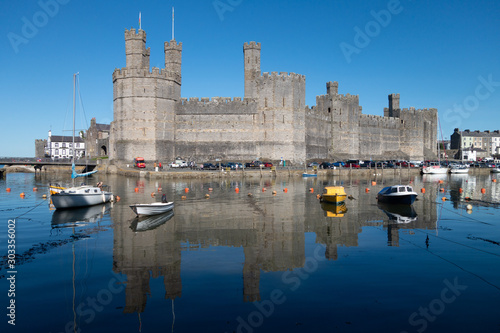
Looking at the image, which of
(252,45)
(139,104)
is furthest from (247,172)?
(252,45)

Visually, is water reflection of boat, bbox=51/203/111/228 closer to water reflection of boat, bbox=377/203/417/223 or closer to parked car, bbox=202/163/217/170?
water reflection of boat, bbox=377/203/417/223

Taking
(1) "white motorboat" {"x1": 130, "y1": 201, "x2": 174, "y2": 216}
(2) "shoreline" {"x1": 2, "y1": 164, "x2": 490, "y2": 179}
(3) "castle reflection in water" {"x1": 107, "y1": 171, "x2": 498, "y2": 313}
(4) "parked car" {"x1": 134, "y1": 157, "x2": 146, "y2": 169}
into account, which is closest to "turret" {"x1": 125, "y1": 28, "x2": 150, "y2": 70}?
(4) "parked car" {"x1": 134, "y1": 157, "x2": 146, "y2": 169}

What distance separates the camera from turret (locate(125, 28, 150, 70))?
198 feet

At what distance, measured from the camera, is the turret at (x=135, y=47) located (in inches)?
2379

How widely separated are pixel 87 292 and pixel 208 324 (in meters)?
4.06

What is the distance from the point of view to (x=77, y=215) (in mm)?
23719

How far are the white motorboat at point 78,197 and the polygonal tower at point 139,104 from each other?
114 ft

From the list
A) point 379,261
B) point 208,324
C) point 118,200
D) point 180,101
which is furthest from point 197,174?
point 208,324

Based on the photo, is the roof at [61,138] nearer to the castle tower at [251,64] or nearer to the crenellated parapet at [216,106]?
the crenellated parapet at [216,106]

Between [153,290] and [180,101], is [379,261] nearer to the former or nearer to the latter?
[153,290]

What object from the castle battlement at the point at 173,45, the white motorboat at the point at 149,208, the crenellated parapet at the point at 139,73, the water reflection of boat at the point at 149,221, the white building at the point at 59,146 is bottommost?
the water reflection of boat at the point at 149,221

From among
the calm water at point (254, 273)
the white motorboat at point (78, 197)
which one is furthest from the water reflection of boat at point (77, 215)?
the white motorboat at point (78, 197)

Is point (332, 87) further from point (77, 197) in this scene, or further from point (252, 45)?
point (77, 197)

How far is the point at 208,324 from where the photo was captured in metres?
9.05
